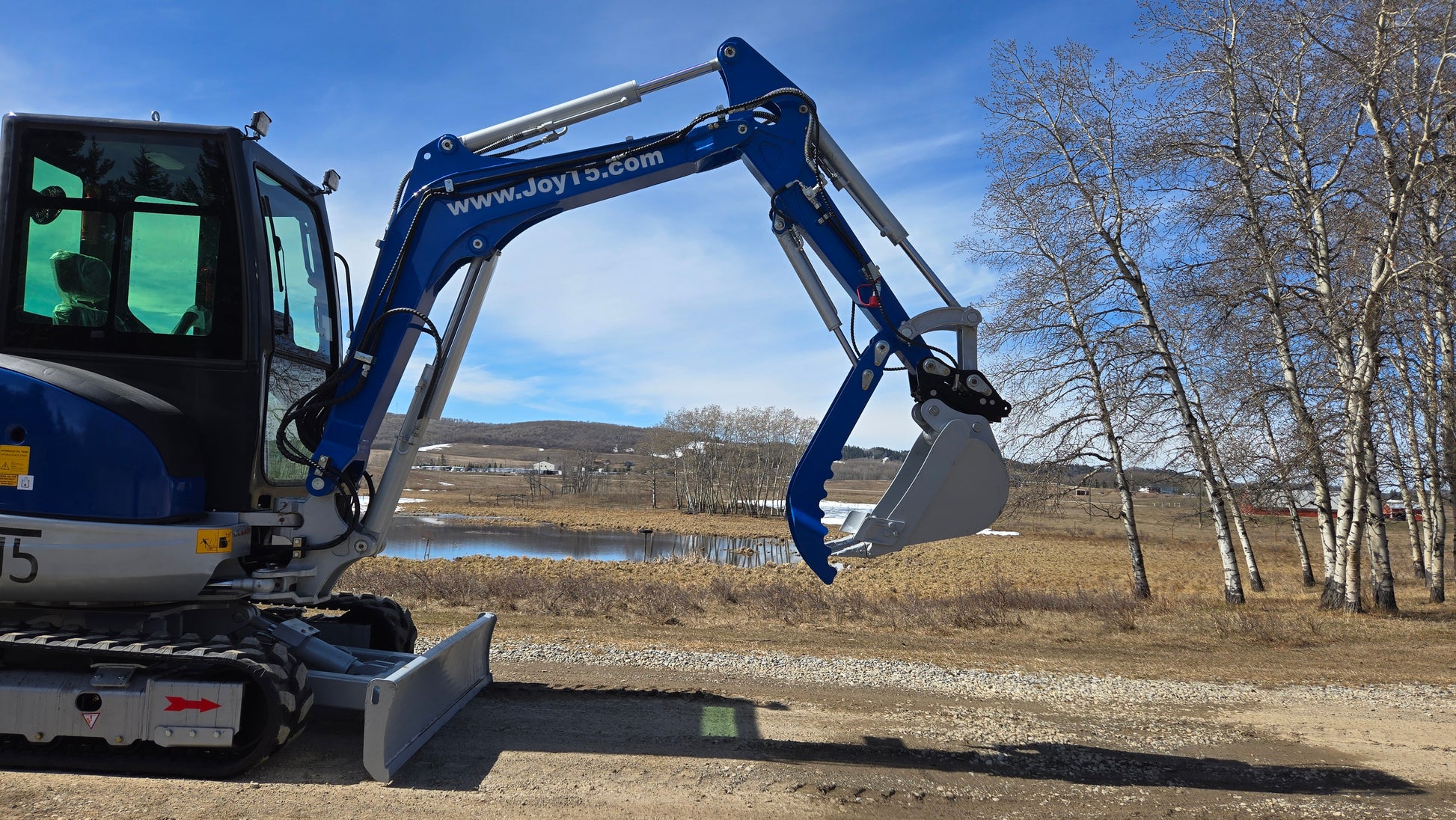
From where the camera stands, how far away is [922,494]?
18.5 ft

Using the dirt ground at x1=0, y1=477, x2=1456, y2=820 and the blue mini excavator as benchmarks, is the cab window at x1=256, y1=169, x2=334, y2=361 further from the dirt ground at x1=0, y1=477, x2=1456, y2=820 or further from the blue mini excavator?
the dirt ground at x1=0, y1=477, x2=1456, y2=820

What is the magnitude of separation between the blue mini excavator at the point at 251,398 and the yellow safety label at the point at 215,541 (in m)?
0.02

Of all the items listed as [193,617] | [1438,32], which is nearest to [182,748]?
[193,617]

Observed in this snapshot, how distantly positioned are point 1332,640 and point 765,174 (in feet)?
34.9

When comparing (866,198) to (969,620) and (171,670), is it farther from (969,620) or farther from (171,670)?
(969,620)

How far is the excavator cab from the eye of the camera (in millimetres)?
5332

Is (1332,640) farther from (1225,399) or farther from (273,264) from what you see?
(273,264)

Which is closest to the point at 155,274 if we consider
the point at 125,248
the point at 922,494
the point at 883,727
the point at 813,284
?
the point at 125,248

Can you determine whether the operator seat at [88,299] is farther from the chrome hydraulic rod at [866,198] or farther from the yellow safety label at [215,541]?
the chrome hydraulic rod at [866,198]

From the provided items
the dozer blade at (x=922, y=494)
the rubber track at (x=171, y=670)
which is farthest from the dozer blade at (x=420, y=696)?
the dozer blade at (x=922, y=494)

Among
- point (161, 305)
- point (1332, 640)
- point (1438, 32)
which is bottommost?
point (1332, 640)

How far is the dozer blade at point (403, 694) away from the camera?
5012 mm

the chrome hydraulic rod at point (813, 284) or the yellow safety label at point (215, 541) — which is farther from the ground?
the chrome hydraulic rod at point (813, 284)

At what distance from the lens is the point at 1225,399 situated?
1633 cm
